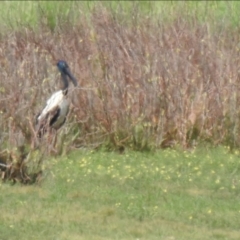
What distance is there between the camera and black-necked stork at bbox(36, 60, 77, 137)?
40.0 ft

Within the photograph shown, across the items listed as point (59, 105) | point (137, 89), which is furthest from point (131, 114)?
point (59, 105)

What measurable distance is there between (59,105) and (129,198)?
286 centimetres

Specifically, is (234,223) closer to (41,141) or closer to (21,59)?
(41,141)

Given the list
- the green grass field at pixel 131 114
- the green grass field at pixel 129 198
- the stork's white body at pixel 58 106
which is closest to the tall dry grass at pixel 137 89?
the green grass field at pixel 131 114

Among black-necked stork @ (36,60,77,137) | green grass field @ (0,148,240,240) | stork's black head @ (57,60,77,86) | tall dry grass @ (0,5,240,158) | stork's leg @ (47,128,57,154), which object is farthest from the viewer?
stork's black head @ (57,60,77,86)

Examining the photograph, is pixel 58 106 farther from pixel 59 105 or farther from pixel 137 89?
pixel 137 89

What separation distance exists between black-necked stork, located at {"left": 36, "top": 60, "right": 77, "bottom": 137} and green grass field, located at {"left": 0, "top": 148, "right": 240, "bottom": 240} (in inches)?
21.0

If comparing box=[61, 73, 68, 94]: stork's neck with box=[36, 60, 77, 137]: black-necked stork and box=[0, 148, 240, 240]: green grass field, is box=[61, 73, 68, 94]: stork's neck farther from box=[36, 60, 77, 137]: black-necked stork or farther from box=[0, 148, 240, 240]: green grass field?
box=[0, 148, 240, 240]: green grass field

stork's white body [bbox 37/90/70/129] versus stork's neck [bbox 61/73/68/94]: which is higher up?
stork's neck [bbox 61/73/68/94]

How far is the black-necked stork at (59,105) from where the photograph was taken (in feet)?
40.0

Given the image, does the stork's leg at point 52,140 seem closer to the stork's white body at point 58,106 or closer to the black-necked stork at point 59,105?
the black-necked stork at point 59,105

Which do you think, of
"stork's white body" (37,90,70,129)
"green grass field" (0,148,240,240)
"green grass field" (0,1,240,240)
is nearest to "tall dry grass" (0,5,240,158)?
"green grass field" (0,1,240,240)

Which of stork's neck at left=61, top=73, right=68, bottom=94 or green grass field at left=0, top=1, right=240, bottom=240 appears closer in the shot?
→ green grass field at left=0, top=1, right=240, bottom=240

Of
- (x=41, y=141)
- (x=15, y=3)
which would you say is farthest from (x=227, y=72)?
(x=15, y=3)
